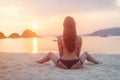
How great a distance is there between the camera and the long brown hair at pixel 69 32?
774 cm

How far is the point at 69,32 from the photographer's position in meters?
7.75

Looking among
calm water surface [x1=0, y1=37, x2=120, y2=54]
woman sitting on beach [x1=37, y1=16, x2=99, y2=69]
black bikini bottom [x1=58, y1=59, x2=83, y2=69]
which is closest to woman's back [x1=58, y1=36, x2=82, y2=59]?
woman sitting on beach [x1=37, y1=16, x2=99, y2=69]

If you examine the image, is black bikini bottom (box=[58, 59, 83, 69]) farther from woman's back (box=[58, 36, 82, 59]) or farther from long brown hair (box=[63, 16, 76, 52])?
long brown hair (box=[63, 16, 76, 52])

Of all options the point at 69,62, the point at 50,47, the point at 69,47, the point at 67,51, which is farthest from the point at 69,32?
the point at 50,47

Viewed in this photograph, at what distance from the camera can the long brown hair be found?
774cm

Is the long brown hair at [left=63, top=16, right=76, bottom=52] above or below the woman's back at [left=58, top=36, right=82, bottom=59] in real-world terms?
above

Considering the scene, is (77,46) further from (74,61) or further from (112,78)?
(112,78)

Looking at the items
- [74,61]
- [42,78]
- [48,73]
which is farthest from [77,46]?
[42,78]

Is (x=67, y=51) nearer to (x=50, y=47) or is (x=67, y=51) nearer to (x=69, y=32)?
(x=69, y=32)

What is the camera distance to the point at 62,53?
8.23 m

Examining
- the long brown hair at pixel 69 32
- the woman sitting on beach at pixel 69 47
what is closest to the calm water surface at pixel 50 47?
the woman sitting on beach at pixel 69 47

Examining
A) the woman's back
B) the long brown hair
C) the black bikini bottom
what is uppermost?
the long brown hair

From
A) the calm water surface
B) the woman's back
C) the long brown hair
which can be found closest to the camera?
the long brown hair

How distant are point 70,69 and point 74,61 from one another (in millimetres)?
296
